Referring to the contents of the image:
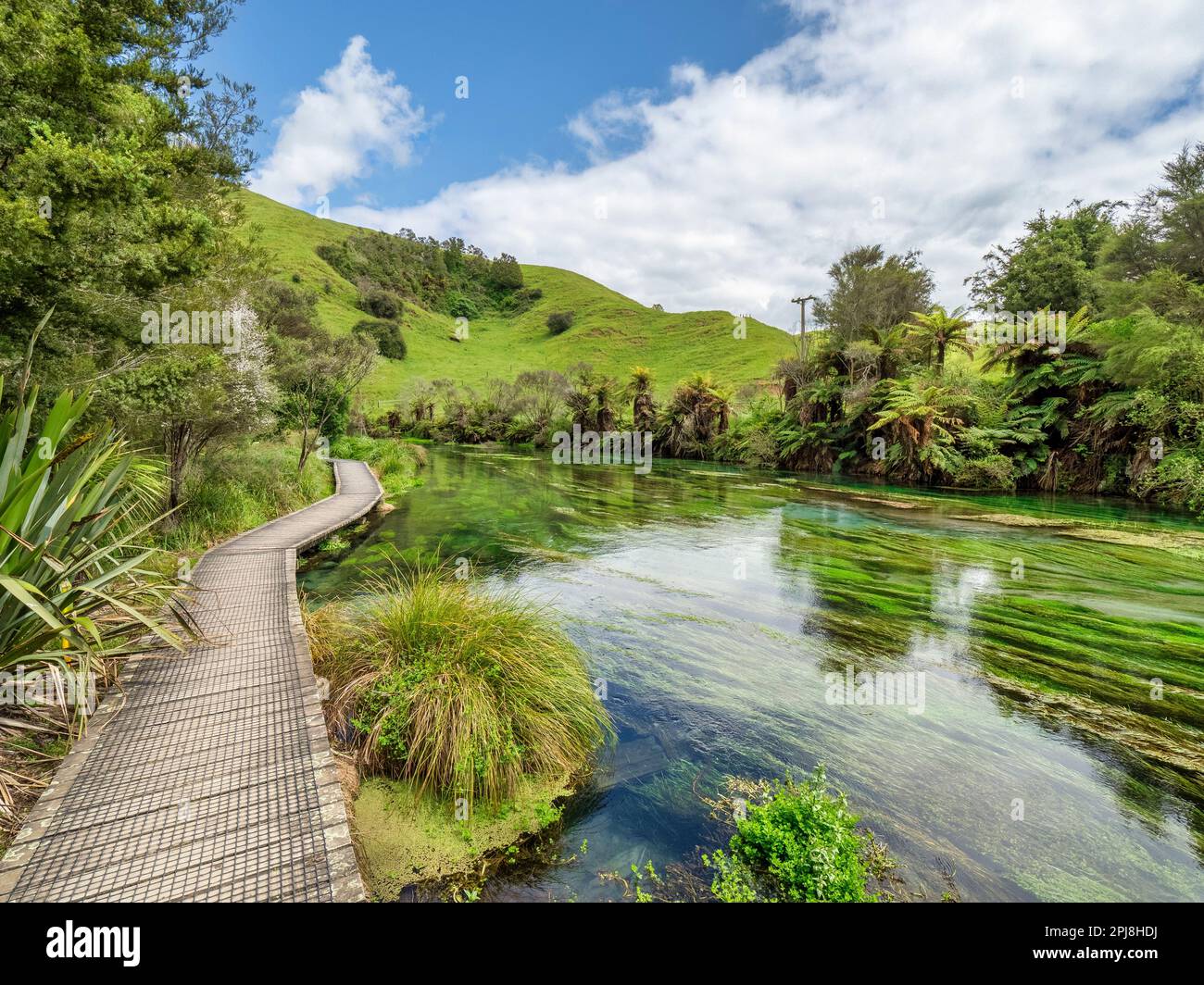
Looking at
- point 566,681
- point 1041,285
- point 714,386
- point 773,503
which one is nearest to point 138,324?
Answer: point 566,681

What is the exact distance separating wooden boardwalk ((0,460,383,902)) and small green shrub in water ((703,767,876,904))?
2.10 metres

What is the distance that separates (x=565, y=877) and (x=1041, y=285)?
3936 centimetres

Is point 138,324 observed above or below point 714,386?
below

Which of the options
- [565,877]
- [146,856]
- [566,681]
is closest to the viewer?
[146,856]

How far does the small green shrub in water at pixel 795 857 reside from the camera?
110 inches

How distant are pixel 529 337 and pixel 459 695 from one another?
3614 inches

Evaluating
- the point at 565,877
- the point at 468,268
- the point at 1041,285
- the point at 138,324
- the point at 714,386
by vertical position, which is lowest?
the point at 565,877

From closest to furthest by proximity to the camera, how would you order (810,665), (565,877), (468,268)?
(565,877)
(810,665)
(468,268)

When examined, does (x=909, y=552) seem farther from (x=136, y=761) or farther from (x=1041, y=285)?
(x=1041, y=285)

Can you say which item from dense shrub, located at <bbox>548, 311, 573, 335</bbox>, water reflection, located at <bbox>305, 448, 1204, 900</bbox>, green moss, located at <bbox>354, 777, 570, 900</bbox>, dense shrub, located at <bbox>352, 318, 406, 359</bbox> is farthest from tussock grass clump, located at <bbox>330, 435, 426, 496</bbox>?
dense shrub, located at <bbox>548, 311, 573, 335</bbox>

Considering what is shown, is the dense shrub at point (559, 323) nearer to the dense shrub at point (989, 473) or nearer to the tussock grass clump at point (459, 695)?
the dense shrub at point (989, 473)

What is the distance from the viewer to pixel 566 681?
4.67m

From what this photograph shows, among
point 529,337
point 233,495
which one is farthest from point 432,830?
point 529,337

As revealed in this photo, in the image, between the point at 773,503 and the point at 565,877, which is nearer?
the point at 565,877
